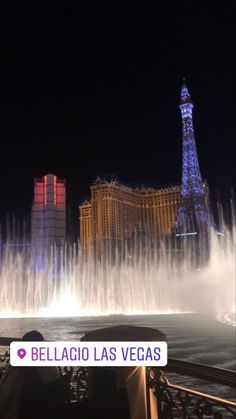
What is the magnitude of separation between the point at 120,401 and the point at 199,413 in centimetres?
54

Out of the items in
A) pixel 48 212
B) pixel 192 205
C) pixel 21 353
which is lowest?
pixel 21 353

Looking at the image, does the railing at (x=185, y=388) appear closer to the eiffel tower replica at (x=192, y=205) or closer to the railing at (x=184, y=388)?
the railing at (x=184, y=388)

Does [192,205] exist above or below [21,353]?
above

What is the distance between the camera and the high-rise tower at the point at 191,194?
72.0m

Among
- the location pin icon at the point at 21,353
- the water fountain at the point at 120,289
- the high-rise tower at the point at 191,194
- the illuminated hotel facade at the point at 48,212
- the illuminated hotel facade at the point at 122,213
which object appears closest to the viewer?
the location pin icon at the point at 21,353

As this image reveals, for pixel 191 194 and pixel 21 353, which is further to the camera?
pixel 191 194

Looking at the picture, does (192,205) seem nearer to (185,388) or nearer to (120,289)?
(120,289)

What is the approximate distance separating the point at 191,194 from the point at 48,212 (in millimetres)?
26215

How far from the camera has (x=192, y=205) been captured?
7288 centimetres

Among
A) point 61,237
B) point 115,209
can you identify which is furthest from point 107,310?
point 115,209

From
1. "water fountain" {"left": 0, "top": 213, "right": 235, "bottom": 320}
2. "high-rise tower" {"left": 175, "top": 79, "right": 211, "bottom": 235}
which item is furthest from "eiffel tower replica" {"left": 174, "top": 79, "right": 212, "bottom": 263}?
"water fountain" {"left": 0, "top": 213, "right": 235, "bottom": 320}

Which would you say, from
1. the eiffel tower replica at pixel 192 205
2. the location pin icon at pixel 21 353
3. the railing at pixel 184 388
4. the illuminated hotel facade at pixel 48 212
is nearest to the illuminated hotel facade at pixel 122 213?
the eiffel tower replica at pixel 192 205

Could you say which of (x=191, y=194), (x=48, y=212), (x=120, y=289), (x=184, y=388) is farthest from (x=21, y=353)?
(x=191, y=194)

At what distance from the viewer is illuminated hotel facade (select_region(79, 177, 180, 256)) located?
92688 mm
